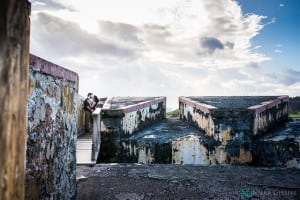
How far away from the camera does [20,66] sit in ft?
3.88

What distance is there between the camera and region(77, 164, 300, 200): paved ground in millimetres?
3785

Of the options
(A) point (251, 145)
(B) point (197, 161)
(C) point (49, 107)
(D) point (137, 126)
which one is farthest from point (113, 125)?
(C) point (49, 107)

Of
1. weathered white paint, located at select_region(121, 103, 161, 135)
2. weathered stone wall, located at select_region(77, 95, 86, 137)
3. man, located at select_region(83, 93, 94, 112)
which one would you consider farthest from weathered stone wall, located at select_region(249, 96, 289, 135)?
weathered stone wall, located at select_region(77, 95, 86, 137)

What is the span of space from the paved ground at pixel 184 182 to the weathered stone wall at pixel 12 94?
265 centimetres

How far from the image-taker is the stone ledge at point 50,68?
2275mm

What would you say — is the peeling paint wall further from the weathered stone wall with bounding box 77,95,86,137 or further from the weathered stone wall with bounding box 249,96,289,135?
the weathered stone wall with bounding box 249,96,289,135

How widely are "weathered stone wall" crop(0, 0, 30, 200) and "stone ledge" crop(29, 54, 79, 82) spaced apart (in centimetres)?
109

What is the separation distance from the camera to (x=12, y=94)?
44.2 inches

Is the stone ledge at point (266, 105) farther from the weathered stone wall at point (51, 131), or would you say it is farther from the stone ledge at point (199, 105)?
the weathered stone wall at point (51, 131)

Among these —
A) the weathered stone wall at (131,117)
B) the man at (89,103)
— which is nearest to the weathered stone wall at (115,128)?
the weathered stone wall at (131,117)

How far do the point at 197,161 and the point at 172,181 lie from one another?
342 cm

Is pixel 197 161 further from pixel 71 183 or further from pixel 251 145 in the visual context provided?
pixel 71 183

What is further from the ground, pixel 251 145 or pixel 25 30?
pixel 25 30

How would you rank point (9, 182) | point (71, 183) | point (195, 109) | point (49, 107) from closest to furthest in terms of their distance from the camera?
point (9, 182), point (49, 107), point (71, 183), point (195, 109)
